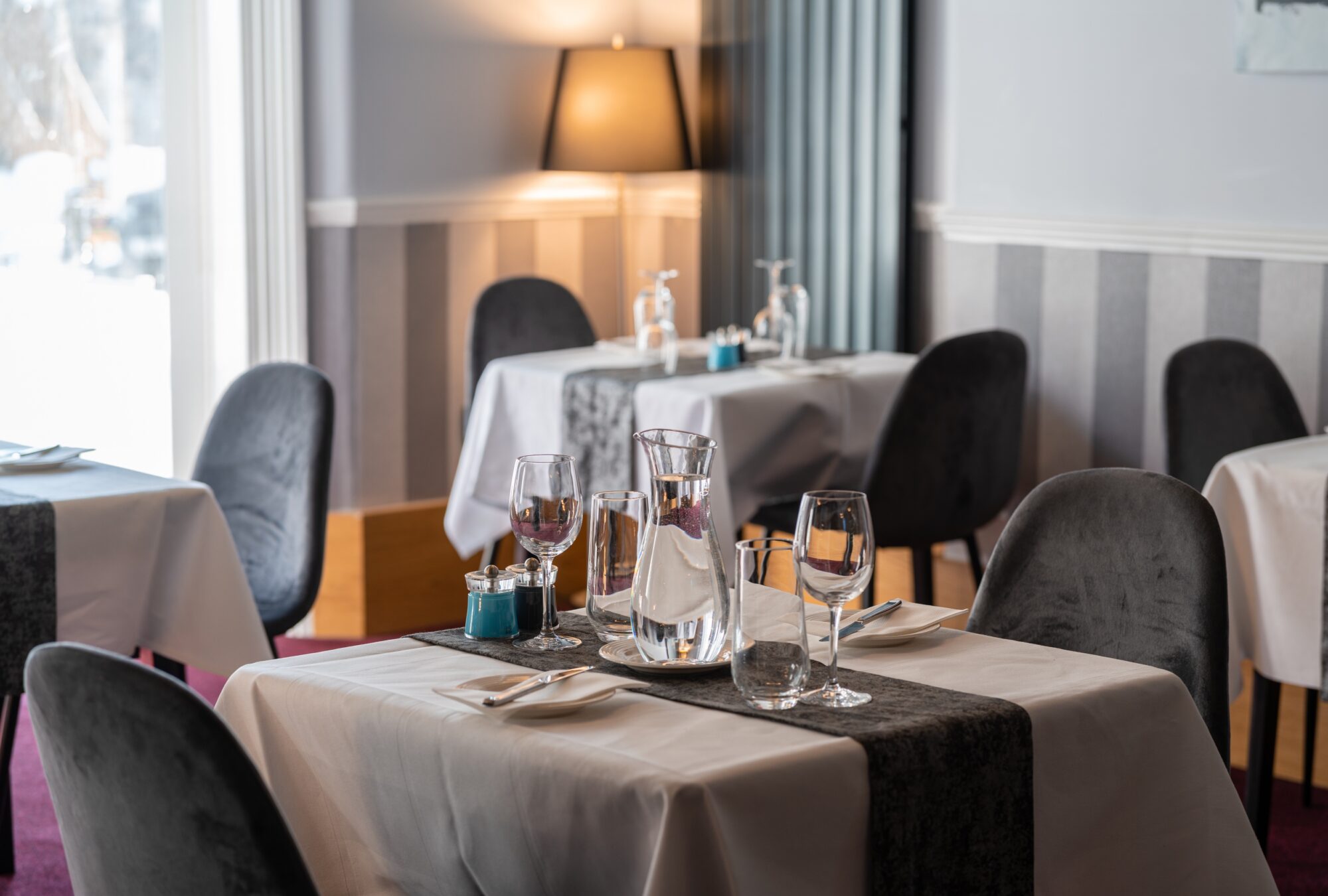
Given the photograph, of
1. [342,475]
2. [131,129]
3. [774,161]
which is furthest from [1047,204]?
[131,129]

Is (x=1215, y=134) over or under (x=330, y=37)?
under

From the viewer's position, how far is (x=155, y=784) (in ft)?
3.98

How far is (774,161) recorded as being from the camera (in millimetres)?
4555

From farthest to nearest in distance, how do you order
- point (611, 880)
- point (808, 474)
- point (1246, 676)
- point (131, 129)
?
point (131, 129) → point (808, 474) → point (1246, 676) → point (611, 880)

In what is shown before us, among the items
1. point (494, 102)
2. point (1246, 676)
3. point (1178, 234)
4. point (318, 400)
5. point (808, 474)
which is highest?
point (494, 102)

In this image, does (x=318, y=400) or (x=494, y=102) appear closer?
(x=318, y=400)

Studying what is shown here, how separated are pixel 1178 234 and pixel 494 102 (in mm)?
2018

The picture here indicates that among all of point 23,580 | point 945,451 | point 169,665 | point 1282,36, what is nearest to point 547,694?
point 23,580

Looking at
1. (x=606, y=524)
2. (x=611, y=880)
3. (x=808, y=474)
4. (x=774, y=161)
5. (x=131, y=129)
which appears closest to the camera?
(x=611, y=880)

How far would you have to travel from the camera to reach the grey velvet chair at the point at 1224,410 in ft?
10.4

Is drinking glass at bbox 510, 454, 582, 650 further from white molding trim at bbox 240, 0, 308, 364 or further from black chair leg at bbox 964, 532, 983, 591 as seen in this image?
white molding trim at bbox 240, 0, 308, 364

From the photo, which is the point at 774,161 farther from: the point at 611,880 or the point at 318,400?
the point at 611,880

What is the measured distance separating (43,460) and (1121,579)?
1785 mm

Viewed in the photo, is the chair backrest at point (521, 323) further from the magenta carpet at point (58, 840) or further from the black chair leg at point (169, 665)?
the black chair leg at point (169, 665)
